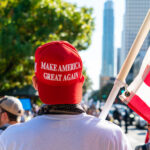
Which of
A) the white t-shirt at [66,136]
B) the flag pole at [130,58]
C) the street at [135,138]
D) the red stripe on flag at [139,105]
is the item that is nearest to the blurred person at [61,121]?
the white t-shirt at [66,136]

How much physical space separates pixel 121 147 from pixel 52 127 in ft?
1.13

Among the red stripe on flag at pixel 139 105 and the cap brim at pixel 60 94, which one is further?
the red stripe on flag at pixel 139 105

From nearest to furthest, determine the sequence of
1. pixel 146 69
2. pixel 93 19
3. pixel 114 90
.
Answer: pixel 114 90, pixel 146 69, pixel 93 19

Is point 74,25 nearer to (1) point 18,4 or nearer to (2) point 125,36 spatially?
(1) point 18,4

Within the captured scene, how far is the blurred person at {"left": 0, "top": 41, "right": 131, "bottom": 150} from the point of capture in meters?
1.78

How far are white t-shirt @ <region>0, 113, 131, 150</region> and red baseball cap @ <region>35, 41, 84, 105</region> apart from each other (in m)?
0.13

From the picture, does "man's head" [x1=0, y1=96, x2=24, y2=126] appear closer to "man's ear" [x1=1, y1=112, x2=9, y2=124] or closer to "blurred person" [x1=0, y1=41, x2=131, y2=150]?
"man's ear" [x1=1, y1=112, x2=9, y2=124]

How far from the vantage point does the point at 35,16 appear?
70.5 ft

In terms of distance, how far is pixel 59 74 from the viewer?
1866 millimetres

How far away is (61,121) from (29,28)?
20.1 m

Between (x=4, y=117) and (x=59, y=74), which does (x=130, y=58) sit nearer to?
(x=59, y=74)

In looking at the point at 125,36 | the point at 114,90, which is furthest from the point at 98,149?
the point at 125,36

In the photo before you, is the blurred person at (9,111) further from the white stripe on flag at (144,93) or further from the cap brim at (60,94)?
the cap brim at (60,94)

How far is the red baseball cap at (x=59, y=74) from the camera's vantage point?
1.86 metres
